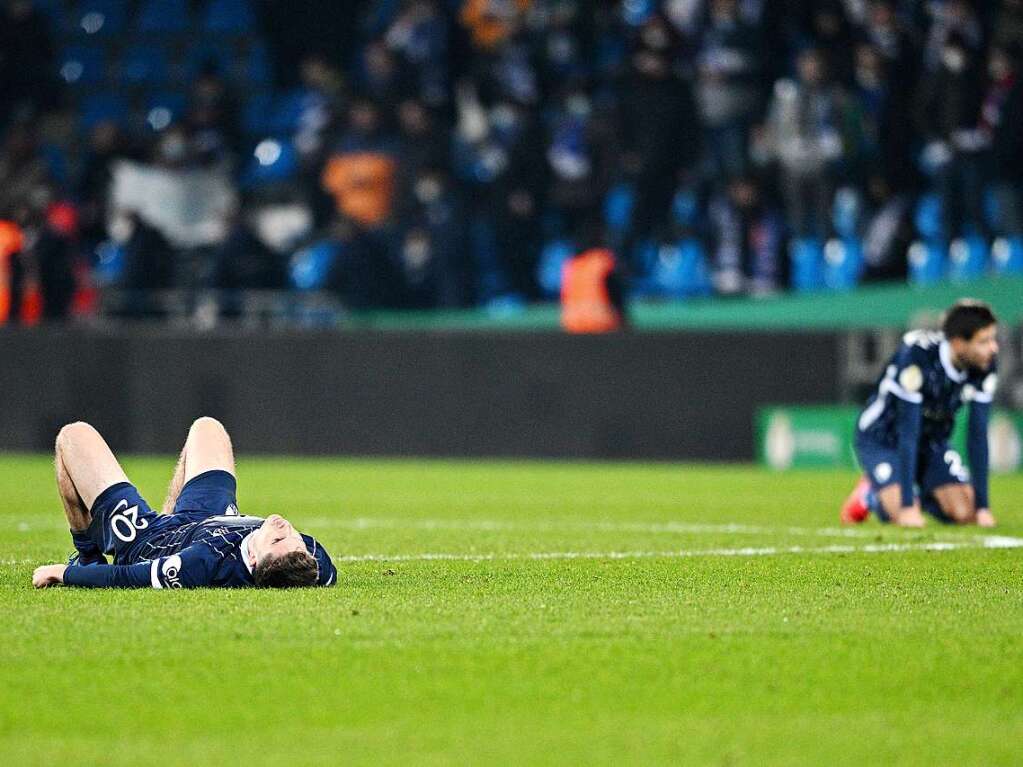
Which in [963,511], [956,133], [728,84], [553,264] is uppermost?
[728,84]

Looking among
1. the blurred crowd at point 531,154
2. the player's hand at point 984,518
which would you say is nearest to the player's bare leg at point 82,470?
the player's hand at point 984,518

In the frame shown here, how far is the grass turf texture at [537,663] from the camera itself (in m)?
4.36

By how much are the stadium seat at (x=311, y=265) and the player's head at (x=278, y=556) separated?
15.5m

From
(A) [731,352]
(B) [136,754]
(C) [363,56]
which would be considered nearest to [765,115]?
(A) [731,352]

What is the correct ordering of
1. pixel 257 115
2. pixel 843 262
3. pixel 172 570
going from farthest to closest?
pixel 257 115, pixel 843 262, pixel 172 570

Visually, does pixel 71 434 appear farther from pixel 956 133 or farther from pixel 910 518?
pixel 956 133

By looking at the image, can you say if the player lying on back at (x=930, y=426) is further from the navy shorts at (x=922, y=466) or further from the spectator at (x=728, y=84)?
the spectator at (x=728, y=84)

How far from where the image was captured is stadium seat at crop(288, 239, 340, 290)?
22562mm

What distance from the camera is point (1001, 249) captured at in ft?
62.5

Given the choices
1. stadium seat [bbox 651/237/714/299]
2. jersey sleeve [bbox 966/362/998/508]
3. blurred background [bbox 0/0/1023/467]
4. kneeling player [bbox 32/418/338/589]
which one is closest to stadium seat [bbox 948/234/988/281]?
blurred background [bbox 0/0/1023/467]

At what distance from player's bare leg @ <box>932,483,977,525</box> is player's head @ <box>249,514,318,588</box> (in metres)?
5.72

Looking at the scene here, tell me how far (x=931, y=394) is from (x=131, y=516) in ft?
19.7

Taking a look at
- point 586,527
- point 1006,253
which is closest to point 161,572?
point 586,527

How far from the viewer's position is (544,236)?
70.4ft
